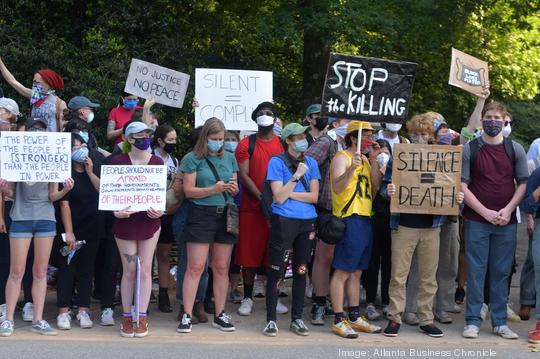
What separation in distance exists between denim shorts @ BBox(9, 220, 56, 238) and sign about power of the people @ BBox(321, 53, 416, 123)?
279 centimetres

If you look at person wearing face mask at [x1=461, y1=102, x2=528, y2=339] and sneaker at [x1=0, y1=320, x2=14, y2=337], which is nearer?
sneaker at [x1=0, y1=320, x2=14, y2=337]

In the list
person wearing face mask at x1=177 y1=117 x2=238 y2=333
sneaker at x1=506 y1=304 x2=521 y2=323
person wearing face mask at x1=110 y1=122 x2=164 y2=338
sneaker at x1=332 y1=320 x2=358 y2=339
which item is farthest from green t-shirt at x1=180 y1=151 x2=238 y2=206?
sneaker at x1=506 y1=304 x2=521 y2=323

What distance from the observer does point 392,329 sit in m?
8.72

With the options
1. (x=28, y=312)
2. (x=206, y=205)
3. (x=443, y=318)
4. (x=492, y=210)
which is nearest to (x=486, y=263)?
(x=492, y=210)

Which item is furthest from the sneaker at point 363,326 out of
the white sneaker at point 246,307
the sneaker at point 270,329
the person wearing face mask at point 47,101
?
the person wearing face mask at point 47,101

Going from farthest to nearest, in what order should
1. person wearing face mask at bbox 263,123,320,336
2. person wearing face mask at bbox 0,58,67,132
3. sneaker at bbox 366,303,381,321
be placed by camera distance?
1. person wearing face mask at bbox 0,58,67,132
2. sneaker at bbox 366,303,381,321
3. person wearing face mask at bbox 263,123,320,336

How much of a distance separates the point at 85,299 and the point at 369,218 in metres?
2.86

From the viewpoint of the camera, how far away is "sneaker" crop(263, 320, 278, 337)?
8.56 m

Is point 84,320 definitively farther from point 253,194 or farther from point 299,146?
point 299,146

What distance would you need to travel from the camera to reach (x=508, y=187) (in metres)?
8.75

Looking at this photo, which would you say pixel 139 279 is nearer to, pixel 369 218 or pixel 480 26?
pixel 369 218

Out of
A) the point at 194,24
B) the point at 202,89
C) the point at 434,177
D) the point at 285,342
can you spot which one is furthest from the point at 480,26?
the point at 285,342

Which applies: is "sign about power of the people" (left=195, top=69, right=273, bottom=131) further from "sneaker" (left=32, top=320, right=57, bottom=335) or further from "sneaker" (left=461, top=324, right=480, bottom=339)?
"sneaker" (left=461, top=324, right=480, bottom=339)

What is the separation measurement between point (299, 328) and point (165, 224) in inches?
76.7
